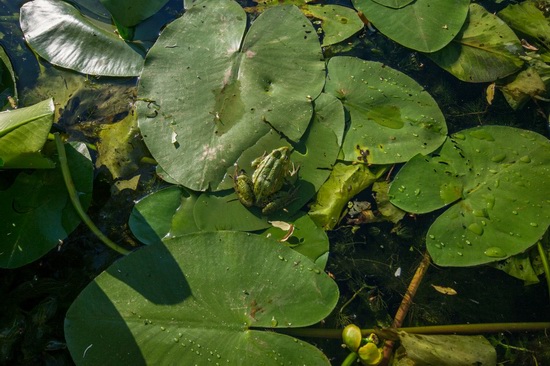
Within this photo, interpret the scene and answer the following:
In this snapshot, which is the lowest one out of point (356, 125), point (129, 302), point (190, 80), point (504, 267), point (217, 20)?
point (504, 267)

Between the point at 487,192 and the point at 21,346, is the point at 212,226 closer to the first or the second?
the point at 21,346

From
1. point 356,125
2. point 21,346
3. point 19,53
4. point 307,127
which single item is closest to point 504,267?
point 356,125

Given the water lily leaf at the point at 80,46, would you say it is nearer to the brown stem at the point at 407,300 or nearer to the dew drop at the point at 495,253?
the brown stem at the point at 407,300

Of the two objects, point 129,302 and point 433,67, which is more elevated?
point 433,67

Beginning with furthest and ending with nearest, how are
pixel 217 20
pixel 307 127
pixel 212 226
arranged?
1. pixel 217 20
2. pixel 307 127
3. pixel 212 226

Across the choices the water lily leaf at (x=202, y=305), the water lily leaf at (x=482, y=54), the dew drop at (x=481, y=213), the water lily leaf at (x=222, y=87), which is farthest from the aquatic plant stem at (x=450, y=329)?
the water lily leaf at (x=482, y=54)

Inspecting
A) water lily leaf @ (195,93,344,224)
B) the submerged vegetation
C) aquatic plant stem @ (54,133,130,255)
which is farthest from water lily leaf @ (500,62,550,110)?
aquatic plant stem @ (54,133,130,255)
